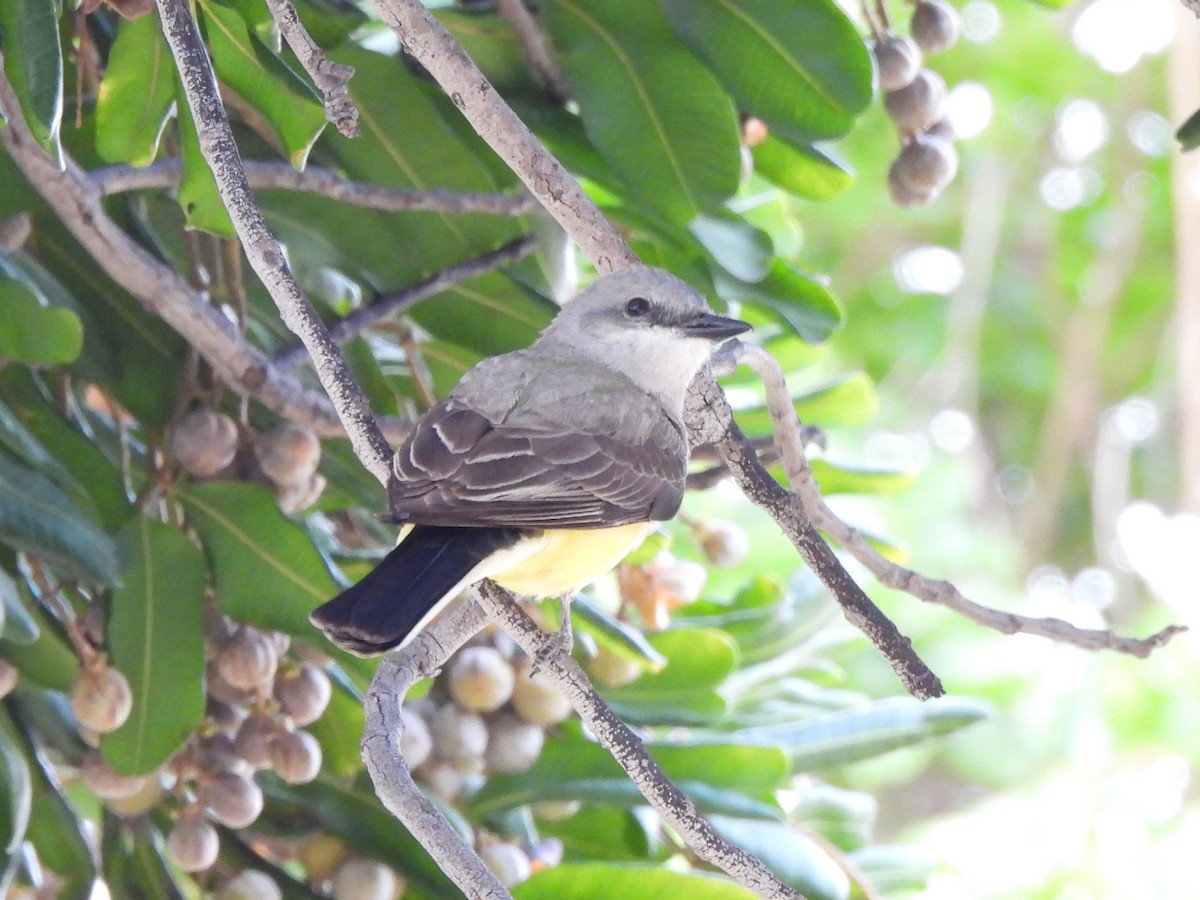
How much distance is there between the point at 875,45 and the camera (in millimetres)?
1999

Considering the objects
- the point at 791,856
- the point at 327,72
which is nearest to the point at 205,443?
the point at 327,72

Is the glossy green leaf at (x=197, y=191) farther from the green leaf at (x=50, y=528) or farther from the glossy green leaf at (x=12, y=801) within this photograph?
the glossy green leaf at (x=12, y=801)

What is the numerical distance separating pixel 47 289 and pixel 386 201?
420 millimetres

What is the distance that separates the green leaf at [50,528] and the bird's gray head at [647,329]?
0.64 metres

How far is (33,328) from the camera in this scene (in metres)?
1.61

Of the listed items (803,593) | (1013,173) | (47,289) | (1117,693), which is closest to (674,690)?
(803,593)

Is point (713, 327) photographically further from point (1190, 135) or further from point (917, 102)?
point (1190, 135)

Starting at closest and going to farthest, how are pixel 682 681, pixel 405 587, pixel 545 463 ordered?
1. pixel 405 587
2. pixel 545 463
3. pixel 682 681

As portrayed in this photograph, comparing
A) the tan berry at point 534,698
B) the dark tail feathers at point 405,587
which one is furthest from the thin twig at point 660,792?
the tan berry at point 534,698

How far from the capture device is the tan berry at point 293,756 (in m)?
1.82

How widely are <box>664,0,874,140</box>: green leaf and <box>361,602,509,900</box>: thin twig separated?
28.0 inches

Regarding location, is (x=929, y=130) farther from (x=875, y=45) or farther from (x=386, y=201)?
(x=386, y=201)

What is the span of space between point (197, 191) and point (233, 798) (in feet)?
2.35

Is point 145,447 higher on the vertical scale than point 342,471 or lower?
lower
